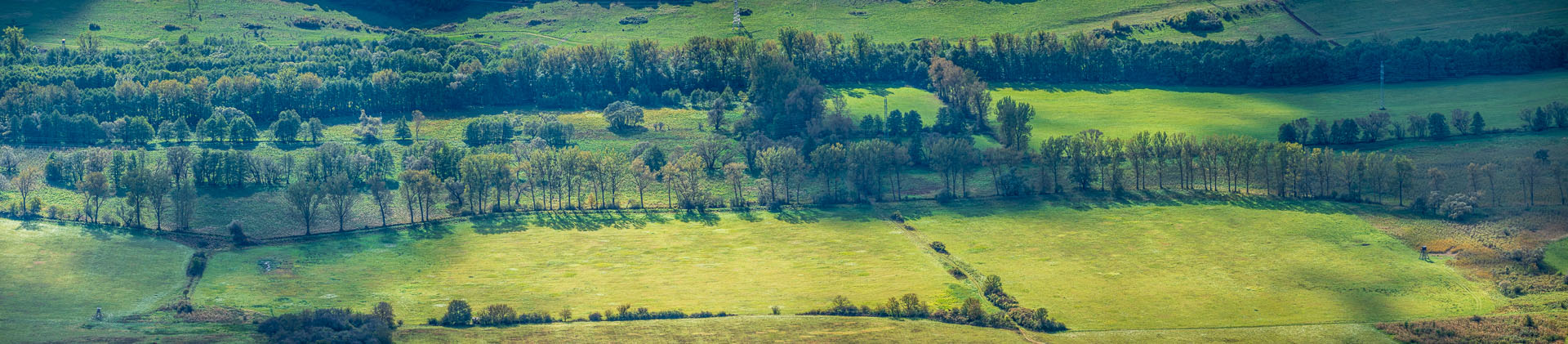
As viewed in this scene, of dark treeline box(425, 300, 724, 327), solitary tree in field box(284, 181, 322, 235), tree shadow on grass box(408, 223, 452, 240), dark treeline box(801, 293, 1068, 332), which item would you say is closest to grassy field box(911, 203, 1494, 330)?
dark treeline box(801, 293, 1068, 332)

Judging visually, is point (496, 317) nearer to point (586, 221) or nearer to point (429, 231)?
point (429, 231)

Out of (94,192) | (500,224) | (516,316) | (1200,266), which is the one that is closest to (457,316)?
(516,316)

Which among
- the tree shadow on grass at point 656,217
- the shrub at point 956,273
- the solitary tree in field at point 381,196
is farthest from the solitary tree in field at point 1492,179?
the solitary tree in field at point 381,196

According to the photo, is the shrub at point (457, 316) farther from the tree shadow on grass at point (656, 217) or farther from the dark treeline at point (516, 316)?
the tree shadow on grass at point (656, 217)

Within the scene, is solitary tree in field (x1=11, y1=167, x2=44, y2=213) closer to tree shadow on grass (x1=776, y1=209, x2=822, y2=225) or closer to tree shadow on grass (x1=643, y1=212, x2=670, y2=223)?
tree shadow on grass (x1=643, y1=212, x2=670, y2=223)

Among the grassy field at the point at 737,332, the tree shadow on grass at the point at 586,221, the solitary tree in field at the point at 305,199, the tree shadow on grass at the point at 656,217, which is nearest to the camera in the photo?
the grassy field at the point at 737,332

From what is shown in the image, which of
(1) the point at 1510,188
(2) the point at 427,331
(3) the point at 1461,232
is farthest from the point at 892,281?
(1) the point at 1510,188
